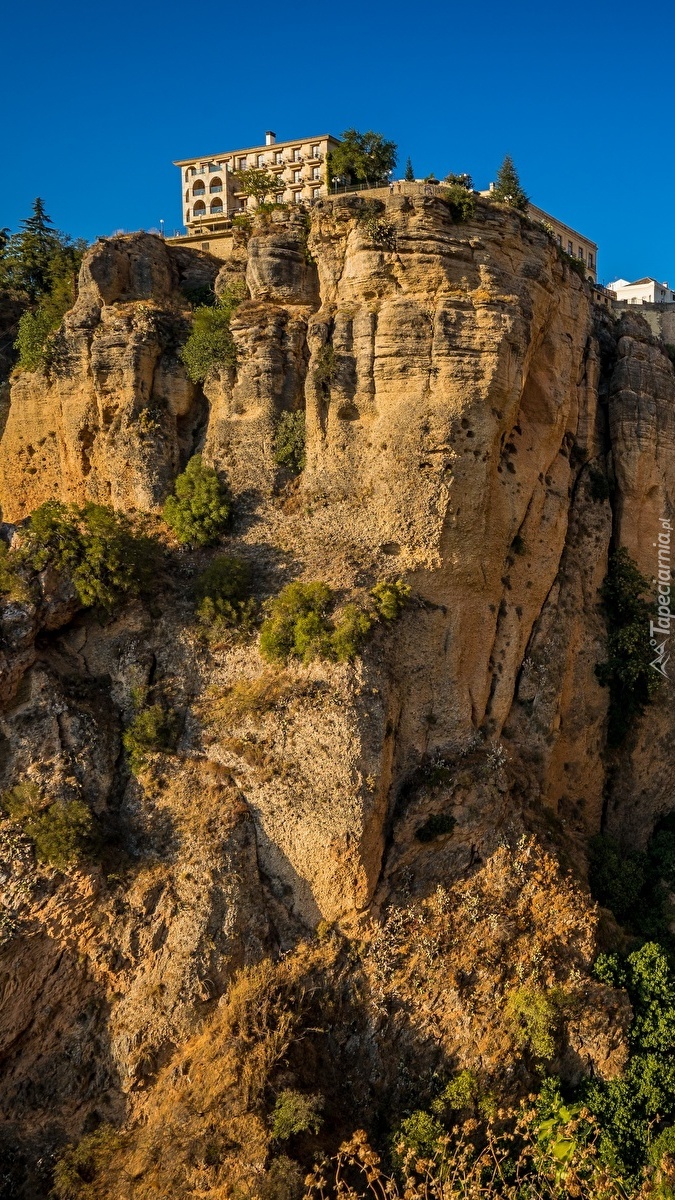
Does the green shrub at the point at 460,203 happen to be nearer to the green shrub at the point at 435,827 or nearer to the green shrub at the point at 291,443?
the green shrub at the point at 291,443

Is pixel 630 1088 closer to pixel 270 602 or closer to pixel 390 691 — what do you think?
pixel 390 691

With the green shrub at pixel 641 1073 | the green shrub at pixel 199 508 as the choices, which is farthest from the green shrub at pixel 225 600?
the green shrub at pixel 641 1073

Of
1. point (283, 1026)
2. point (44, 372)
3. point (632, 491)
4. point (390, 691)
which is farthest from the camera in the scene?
point (632, 491)

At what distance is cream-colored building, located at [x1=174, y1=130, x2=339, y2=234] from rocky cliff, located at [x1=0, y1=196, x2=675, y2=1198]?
991 centimetres

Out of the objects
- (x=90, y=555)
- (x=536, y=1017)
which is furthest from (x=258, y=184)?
(x=536, y=1017)

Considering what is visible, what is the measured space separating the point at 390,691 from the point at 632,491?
1206cm

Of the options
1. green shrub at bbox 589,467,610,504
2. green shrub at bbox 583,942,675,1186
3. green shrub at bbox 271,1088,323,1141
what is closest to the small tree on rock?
green shrub at bbox 589,467,610,504

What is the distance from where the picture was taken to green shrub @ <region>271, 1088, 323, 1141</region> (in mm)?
18875

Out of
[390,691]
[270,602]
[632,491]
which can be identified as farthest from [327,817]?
[632,491]

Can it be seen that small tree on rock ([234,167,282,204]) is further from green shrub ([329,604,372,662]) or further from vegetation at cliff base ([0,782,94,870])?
vegetation at cliff base ([0,782,94,870])

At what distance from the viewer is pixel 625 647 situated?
96.4 ft

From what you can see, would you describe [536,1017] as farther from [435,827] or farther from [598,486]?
[598,486]

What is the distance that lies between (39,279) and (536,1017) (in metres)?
27.6

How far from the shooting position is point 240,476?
26.5 m
